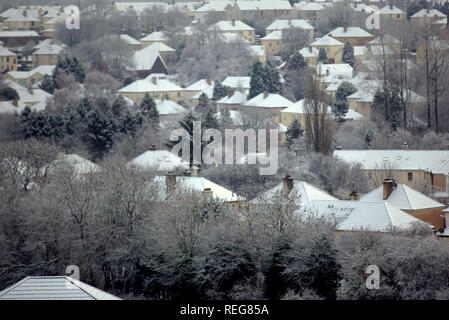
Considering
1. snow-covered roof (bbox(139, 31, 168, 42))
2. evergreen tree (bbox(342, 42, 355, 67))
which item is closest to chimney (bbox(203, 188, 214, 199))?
evergreen tree (bbox(342, 42, 355, 67))

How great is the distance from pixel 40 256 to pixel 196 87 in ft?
145

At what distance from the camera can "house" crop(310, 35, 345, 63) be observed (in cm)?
7969

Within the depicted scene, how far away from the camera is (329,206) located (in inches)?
1353

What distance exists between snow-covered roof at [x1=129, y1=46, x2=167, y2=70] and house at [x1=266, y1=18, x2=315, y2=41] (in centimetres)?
1175

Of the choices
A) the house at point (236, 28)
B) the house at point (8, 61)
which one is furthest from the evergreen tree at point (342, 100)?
the house at point (8, 61)

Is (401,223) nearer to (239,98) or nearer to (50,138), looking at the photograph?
(50,138)

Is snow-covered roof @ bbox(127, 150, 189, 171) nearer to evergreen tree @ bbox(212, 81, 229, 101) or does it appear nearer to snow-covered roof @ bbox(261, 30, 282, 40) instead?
evergreen tree @ bbox(212, 81, 229, 101)

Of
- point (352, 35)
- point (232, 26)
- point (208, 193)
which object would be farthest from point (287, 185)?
point (232, 26)

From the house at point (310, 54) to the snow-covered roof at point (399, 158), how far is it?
3019 cm

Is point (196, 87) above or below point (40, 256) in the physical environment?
below

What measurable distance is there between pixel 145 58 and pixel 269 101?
21799mm

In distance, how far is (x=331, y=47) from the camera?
81.5 metres

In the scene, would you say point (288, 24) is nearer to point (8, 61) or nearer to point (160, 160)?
point (8, 61)
